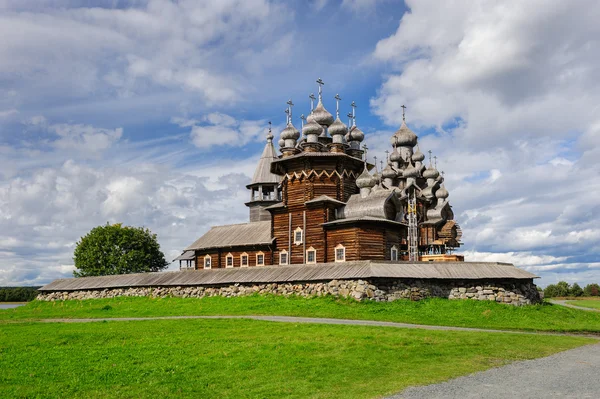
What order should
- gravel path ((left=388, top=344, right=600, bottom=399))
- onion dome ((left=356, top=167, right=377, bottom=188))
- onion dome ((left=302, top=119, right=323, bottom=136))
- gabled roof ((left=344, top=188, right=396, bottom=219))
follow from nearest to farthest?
gravel path ((left=388, top=344, right=600, bottom=399)) → gabled roof ((left=344, top=188, right=396, bottom=219)) → onion dome ((left=356, top=167, right=377, bottom=188)) → onion dome ((left=302, top=119, right=323, bottom=136))

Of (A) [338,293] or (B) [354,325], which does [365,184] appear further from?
(B) [354,325]

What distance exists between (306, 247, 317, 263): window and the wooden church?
4 cm

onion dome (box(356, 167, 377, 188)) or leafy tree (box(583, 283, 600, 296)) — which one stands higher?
onion dome (box(356, 167, 377, 188))

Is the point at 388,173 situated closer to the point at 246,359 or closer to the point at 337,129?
the point at 337,129

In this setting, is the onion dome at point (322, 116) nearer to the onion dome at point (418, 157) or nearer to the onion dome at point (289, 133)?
the onion dome at point (289, 133)

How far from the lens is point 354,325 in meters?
21.0

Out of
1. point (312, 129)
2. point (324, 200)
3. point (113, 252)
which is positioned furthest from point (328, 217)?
point (113, 252)

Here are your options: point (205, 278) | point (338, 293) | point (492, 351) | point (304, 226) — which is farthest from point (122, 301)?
point (492, 351)

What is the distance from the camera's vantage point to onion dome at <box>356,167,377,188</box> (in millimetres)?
40906

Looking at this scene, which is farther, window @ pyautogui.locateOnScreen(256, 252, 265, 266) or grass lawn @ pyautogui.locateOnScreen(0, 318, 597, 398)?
window @ pyautogui.locateOnScreen(256, 252, 265, 266)

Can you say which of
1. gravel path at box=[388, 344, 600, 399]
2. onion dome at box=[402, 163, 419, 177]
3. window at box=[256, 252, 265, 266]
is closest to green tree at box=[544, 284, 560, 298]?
onion dome at box=[402, 163, 419, 177]

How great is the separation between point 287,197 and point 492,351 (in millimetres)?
28161

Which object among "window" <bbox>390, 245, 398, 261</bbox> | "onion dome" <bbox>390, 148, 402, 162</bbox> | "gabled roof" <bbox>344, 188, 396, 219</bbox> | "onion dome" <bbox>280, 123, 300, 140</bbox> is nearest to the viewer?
"gabled roof" <bbox>344, 188, 396, 219</bbox>

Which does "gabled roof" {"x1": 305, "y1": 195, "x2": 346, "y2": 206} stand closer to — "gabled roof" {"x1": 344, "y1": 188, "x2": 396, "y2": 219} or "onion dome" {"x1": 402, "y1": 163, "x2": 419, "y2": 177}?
"gabled roof" {"x1": 344, "y1": 188, "x2": 396, "y2": 219}
